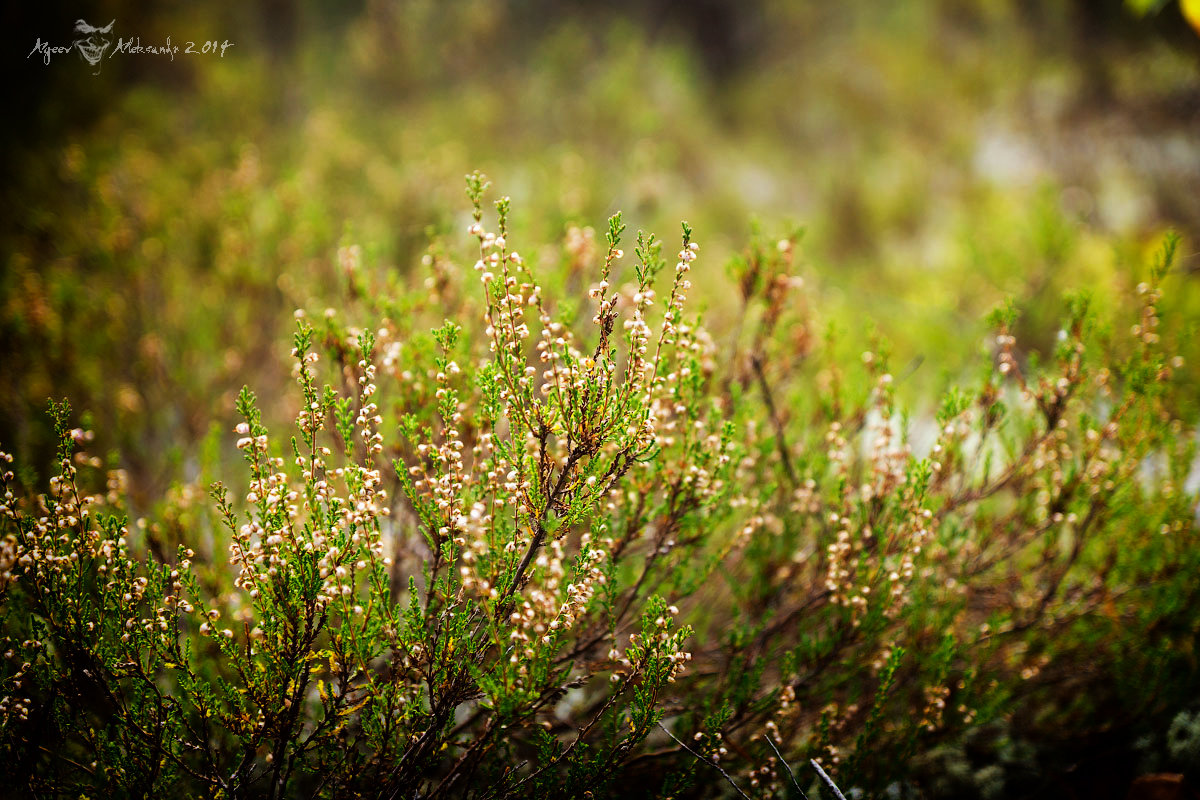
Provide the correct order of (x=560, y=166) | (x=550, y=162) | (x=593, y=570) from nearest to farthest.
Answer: (x=593, y=570), (x=560, y=166), (x=550, y=162)

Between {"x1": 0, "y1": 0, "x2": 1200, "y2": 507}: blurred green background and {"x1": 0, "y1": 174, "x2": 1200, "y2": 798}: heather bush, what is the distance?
0.67 m

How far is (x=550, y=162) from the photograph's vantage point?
9797 mm

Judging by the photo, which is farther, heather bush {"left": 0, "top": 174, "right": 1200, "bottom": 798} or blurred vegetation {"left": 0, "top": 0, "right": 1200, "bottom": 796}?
blurred vegetation {"left": 0, "top": 0, "right": 1200, "bottom": 796}

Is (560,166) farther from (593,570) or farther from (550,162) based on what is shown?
(593,570)

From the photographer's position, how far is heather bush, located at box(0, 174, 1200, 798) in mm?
1825

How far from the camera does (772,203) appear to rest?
38.1 feet

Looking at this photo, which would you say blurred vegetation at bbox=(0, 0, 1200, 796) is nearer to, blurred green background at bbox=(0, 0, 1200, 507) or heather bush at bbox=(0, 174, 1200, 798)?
blurred green background at bbox=(0, 0, 1200, 507)

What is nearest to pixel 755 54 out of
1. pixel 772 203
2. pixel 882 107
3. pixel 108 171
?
pixel 882 107

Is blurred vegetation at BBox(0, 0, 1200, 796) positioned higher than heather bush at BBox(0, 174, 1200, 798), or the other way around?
blurred vegetation at BBox(0, 0, 1200, 796)

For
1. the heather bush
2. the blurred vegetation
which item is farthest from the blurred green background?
the heather bush

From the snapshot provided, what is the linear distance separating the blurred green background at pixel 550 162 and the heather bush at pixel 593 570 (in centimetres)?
67

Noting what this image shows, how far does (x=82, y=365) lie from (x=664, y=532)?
5.04 meters

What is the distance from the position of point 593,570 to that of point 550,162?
9225 mm

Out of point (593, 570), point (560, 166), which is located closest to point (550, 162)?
point (560, 166)
